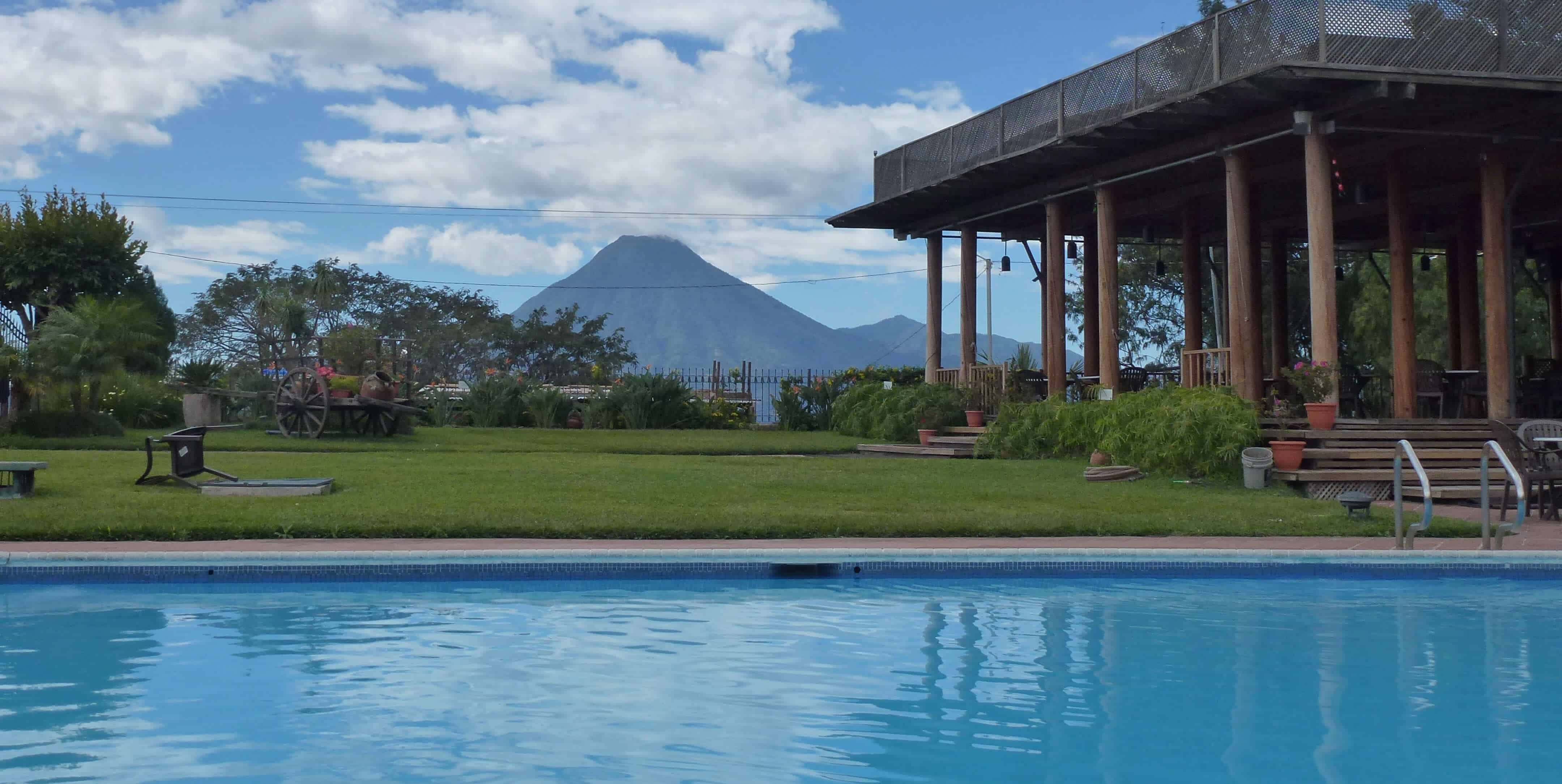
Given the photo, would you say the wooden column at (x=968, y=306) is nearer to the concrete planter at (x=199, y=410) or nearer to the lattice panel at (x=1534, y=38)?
the lattice panel at (x=1534, y=38)

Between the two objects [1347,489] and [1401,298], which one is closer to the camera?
[1347,489]

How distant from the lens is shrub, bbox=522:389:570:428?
2083cm

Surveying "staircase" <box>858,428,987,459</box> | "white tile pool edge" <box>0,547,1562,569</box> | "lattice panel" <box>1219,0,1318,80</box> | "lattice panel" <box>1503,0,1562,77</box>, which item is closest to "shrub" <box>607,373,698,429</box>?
"staircase" <box>858,428,987,459</box>

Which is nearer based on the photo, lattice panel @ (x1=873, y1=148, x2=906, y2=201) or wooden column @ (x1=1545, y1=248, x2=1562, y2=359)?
lattice panel @ (x1=873, y1=148, x2=906, y2=201)

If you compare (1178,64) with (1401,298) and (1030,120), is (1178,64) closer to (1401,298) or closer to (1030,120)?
(1030,120)

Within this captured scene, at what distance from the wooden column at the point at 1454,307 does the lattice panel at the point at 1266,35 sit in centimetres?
801

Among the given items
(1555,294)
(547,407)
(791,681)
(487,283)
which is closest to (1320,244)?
(791,681)

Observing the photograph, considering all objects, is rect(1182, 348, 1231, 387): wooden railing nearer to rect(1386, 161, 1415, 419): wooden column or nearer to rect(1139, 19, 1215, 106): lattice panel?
rect(1386, 161, 1415, 419): wooden column

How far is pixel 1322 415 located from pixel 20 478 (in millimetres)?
10833

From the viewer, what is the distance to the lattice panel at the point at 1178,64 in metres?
13.3

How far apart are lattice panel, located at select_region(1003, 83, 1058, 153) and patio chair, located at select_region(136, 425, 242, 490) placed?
1024cm

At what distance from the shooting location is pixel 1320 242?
12461mm

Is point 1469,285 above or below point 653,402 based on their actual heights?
above

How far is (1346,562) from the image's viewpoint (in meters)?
7.64
